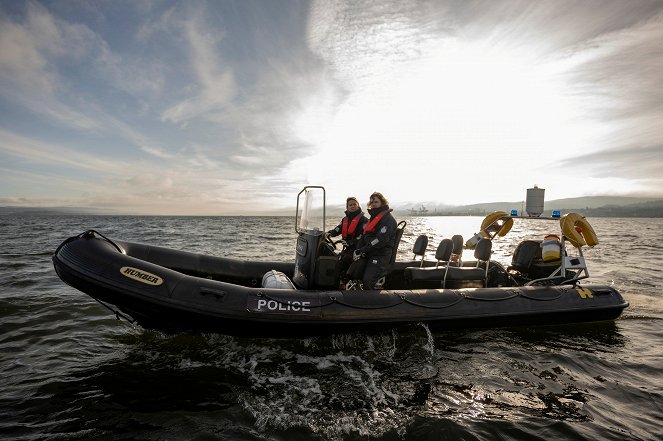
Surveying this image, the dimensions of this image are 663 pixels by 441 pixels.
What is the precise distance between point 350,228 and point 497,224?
2.71 m

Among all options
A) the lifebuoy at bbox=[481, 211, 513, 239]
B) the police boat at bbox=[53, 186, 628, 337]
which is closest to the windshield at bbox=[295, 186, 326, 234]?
the police boat at bbox=[53, 186, 628, 337]

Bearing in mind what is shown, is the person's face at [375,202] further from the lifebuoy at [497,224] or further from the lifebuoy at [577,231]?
the lifebuoy at [577,231]

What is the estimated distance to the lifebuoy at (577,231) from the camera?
5.65m

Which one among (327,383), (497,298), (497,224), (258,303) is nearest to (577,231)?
(497,224)

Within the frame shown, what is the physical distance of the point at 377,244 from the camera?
4.83 m

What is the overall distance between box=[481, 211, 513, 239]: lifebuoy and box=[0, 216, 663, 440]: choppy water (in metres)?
1.69

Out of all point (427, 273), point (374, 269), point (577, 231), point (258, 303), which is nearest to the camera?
point (258, 303)

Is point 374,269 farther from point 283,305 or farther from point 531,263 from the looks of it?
point 531,263

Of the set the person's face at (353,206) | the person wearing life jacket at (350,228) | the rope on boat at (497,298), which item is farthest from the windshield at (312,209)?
the rope on boat at (497,298)

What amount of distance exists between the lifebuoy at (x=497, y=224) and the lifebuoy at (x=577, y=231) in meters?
0.86

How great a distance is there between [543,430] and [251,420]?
2440 mm

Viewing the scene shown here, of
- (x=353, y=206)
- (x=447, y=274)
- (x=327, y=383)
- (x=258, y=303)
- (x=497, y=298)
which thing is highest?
(x=353, y=206)

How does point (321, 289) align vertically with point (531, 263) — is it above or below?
below

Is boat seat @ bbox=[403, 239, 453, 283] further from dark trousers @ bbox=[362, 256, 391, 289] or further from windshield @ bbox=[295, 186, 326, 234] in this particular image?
windshield @ bbox=[295, 186, 326, 234]
